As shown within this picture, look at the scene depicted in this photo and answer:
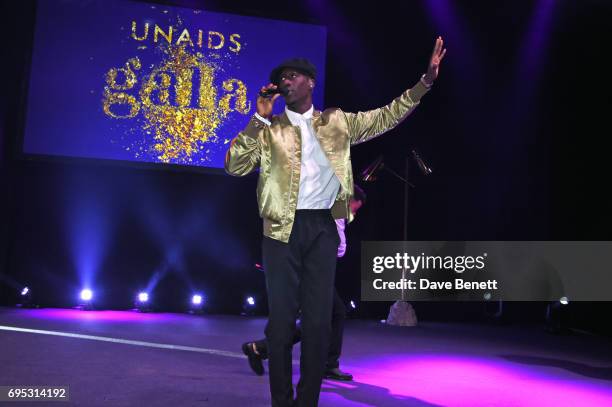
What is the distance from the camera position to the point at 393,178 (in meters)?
7.45

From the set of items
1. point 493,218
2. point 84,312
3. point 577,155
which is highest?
point 577,155

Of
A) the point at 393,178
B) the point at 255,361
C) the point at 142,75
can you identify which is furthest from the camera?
the point at 393,178

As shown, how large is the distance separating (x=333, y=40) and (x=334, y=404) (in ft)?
18.0

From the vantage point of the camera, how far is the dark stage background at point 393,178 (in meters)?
6.53

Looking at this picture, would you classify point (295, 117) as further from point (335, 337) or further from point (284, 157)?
point (335, 337)

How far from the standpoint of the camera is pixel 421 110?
24.7 feet

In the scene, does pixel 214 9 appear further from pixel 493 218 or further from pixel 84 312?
pixel 493 218

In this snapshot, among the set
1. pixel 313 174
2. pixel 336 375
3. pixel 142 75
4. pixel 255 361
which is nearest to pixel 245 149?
pixel 313 174

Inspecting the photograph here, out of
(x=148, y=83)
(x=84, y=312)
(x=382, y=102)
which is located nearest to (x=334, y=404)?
(x=84, y=312)

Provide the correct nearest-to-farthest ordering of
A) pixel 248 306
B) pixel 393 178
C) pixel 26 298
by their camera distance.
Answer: pixel 26 298
pixel 248 306
pixel 393 178

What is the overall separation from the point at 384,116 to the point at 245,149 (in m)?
0.59

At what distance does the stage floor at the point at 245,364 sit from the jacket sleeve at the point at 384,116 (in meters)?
1.30

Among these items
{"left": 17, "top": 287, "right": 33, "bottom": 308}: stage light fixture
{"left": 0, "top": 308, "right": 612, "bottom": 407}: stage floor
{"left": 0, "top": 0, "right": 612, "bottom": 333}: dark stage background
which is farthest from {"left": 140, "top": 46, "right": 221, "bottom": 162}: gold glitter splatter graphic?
{"left": 17, "top": 287, "right": 33, "bottom": 308}: stage light fixture

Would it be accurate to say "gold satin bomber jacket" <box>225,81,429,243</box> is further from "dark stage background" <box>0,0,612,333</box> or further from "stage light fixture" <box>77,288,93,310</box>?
"stage light fixture" <box>77,288,93,310</box>
